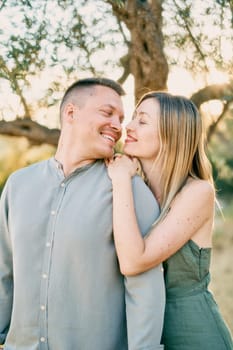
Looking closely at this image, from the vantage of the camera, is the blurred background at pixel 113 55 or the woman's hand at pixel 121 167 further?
the blurred background at pixel 113 55

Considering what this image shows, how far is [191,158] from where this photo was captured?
290 centimetres

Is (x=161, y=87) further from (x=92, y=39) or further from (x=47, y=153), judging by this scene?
(x=47, y=153)

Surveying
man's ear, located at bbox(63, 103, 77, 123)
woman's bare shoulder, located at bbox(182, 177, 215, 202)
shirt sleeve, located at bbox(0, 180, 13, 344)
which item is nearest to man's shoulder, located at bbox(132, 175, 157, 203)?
woman's bare shoulder, located at bbox(182, 177, 215, 202)

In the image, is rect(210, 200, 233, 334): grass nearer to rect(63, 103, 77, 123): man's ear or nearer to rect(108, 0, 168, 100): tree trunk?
rect(108, 0, 168, 100): tree trunk

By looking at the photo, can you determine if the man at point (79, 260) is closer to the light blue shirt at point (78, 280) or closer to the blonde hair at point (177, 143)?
the light blue shirt at point (78, 280)

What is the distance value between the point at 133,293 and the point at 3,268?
59 centimetres

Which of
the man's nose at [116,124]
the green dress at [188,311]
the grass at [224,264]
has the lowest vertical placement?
the grass at [224,264]

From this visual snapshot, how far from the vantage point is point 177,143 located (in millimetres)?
2889

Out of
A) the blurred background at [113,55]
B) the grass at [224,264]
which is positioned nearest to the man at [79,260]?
the blurred background at [113,55]

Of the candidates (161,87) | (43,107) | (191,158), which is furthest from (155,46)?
(191,158)

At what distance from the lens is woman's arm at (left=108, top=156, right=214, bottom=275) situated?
263 centimetres

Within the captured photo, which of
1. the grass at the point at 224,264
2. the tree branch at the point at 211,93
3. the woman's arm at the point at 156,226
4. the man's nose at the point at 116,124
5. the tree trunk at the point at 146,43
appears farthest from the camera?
the grass at the point at 224,264

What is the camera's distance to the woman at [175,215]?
266 cm

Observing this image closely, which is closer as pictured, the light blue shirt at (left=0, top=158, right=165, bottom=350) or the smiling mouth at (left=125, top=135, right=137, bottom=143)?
the light blue shirt at (left=0, top=158, right=165, bottom=350)
